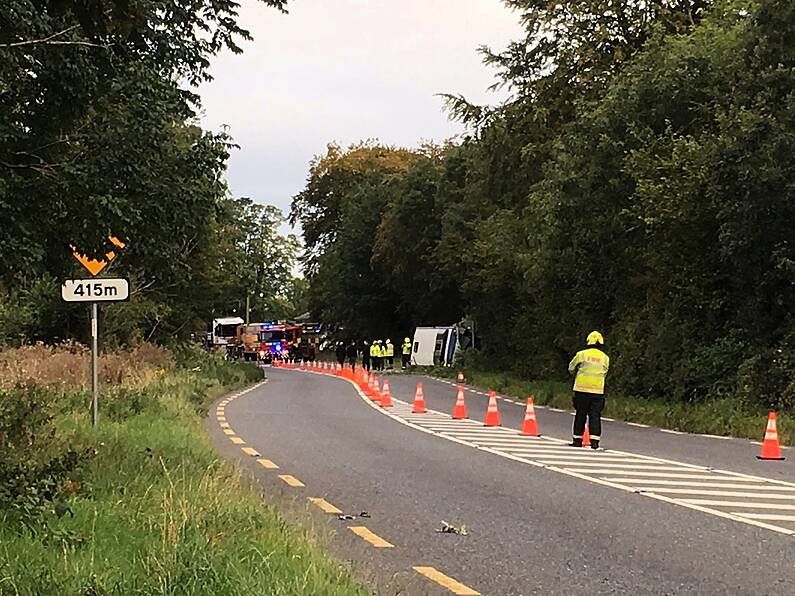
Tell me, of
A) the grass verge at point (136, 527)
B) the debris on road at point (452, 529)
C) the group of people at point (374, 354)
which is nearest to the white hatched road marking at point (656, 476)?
the debris on road at point (452, 529)

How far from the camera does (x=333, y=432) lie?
1983 centimetres

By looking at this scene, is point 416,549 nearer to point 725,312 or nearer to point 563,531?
point 563,531

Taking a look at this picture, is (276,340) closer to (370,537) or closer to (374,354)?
(374,354)

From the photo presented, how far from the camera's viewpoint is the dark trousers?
16.8 meters

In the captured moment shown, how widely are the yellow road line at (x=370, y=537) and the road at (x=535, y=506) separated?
0.7 inches

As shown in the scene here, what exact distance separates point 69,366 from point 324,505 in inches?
647

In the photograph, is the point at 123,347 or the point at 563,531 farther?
the point at 123,347

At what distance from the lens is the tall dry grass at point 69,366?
23.4 metres

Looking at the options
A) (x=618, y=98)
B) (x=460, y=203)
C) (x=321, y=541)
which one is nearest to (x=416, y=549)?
(x=321, y=541)

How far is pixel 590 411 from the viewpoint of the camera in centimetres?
1695

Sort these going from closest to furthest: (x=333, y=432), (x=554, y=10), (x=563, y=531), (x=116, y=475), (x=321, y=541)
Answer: (x=321, y=541) → (x=563, y=531) → (x=116, y=475) → (x=333, y=432) → (x=554, y=10)

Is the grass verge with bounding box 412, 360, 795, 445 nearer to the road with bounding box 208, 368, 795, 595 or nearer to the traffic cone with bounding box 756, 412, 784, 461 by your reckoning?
the road with bounding box 208, 368, 795, 595

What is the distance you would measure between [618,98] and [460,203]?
95.1ft

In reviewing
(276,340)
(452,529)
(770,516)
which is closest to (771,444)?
(770,516)
